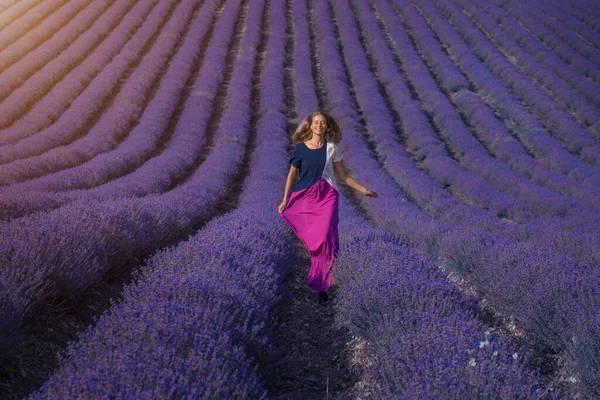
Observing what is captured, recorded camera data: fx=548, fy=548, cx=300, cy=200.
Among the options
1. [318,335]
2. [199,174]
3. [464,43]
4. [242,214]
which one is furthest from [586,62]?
[318,335]

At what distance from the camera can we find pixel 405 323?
2.92 metres

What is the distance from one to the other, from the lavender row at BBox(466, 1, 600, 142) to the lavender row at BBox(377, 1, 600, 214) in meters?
1.31

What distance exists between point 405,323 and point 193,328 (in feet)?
3.83

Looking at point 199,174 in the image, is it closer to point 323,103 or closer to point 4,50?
point 323,103

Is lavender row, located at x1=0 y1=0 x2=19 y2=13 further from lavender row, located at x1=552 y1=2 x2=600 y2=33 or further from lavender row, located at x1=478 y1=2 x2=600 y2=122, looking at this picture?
lavender row, located at x1=552 y1=2 x2=600 y2=33

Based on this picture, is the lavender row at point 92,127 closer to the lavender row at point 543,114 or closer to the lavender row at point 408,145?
the lavender row at point 408,145

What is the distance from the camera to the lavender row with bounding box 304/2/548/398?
209 cm

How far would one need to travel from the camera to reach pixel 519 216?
7.77m

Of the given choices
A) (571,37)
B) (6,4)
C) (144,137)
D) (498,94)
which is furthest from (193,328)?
(6,4)

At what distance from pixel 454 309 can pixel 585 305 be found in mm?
785

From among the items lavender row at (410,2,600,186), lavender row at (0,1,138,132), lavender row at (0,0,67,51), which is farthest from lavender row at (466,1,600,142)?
lavender row at (0,0,67,51)

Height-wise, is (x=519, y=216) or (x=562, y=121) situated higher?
(x=519, y=216)

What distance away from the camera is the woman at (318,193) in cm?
449

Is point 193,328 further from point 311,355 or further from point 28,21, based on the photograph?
point 28,21
